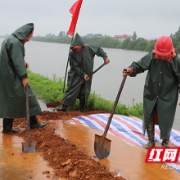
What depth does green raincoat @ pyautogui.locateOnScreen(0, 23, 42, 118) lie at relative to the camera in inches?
142

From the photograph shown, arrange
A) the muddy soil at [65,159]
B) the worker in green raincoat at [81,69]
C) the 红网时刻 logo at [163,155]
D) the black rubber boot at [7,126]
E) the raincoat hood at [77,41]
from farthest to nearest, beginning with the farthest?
Answer: 1. the worker in green raincoat at [81,69]
2. the raincoat hood at [77,41]
3. the black rubber boot at [7,126]
4. the 红网时刻 logo at [163,155]
5. the muddy soil at [65,159]

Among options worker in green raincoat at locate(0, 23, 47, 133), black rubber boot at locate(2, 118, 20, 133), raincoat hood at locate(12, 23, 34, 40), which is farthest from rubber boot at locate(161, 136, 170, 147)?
raincoat hood at locate(12, 23, 34, 40)

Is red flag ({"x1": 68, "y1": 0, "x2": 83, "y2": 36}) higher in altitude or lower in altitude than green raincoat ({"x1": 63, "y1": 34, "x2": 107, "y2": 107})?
higher

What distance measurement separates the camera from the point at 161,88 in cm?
345

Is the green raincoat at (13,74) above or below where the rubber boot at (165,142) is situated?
above

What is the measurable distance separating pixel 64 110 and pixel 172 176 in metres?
3.38

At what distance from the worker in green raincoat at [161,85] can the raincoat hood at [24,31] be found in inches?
67.4

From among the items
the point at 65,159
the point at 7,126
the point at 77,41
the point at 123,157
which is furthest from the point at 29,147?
the point at 77,41

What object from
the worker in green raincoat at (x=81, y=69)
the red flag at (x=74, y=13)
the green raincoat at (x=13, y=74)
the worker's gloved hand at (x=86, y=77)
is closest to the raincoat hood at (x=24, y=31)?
the green raincoat at (x=13, y=74)

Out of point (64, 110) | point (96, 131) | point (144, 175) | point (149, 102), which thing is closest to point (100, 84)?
point (64, 110)

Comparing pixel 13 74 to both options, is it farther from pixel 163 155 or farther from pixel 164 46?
pixel 163 155

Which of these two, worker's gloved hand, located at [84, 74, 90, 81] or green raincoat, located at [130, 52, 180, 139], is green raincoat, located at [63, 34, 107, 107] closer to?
worker's gloved hand, located at [84, 74, 90, 81]

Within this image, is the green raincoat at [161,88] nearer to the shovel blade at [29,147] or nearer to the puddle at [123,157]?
the puddle at [123,157]

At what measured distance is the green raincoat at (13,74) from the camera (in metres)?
3.61
